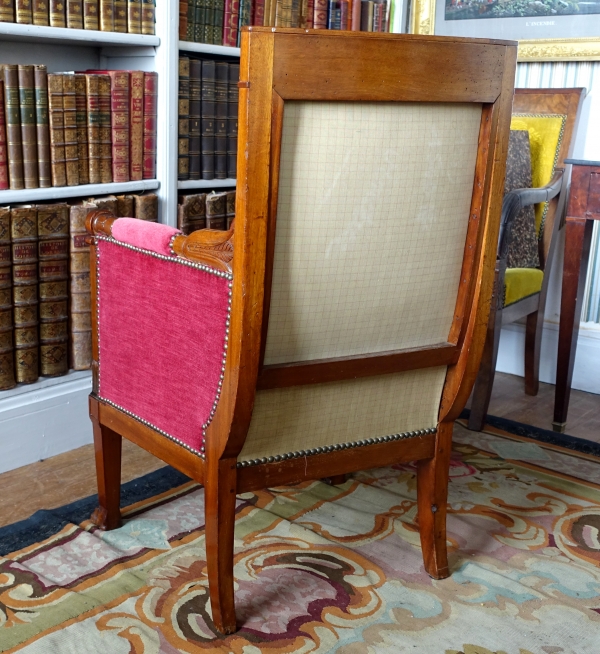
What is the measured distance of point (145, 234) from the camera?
58.2 inches

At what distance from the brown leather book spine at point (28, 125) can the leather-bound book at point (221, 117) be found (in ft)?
1.98

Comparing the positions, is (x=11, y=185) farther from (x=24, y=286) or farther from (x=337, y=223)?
(x=337, y=223)

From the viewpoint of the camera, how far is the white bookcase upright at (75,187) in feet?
6.95

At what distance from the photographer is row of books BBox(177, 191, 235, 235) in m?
2.43

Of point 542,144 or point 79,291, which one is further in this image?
point 542,144

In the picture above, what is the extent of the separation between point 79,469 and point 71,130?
88 centimetres

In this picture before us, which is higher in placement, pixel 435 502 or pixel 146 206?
pixel 146 206

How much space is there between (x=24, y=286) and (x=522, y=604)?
140 cm

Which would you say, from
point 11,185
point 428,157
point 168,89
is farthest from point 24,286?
point 428,157

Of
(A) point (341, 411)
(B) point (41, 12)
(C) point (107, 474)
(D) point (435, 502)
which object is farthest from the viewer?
(B) point (41, 12)

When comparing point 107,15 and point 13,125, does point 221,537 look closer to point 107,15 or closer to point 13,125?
point 13,125

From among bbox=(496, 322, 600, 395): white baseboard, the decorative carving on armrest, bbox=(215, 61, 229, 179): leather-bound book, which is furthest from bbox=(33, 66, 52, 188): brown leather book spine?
bbox=(496, 322, 600, 395): white baseboard

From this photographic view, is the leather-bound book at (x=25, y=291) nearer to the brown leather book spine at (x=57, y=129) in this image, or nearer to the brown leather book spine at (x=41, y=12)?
the brown leather book spine at (x=57, y=129)

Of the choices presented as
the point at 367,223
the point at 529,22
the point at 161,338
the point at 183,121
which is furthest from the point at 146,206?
the point at 529,22
